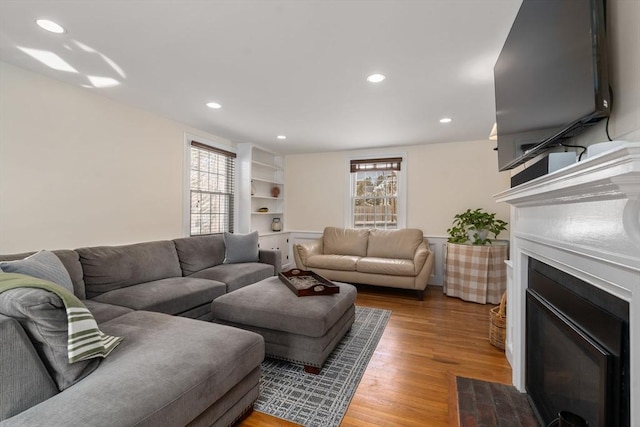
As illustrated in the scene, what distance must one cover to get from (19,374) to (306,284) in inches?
74.0

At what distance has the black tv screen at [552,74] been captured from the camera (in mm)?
884

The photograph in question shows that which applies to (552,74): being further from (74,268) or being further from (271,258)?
(271,258)

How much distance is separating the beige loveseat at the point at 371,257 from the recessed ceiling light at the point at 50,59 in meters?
3.28

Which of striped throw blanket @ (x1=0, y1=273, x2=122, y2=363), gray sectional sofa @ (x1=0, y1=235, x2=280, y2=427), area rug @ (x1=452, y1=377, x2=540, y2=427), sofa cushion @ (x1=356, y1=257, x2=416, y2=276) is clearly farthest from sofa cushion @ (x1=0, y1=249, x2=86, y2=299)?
sofa cushion @ (x1=356, y1=257, x2=416, y2=276)

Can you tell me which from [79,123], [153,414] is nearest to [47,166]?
[79,123]

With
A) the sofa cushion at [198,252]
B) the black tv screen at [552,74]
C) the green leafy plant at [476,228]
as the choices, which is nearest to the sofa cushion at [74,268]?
the sofa cushion at [198,252]

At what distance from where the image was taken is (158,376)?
3.90ft

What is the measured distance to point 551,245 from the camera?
1.24 m

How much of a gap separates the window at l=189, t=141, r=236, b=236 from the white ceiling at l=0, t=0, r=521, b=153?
0.81 metres

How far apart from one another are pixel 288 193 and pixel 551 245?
4.81 metres

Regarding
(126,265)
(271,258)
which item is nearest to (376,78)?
(271,258)

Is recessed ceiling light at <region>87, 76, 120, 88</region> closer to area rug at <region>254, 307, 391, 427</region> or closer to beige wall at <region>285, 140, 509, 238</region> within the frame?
area rug at <region>254, 307, 391, 427</region>

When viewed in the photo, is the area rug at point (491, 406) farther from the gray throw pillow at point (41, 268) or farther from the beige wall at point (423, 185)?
the beige wall at point (423, 185)

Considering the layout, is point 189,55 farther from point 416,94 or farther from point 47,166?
point 416,94
